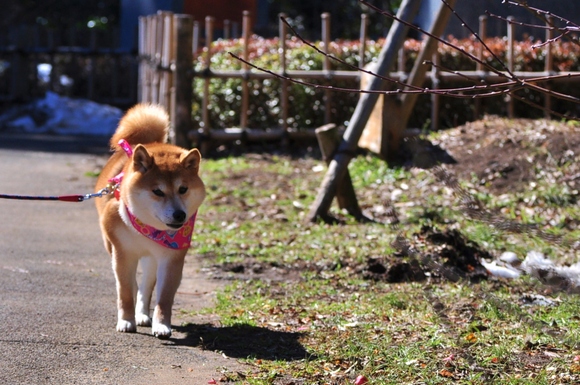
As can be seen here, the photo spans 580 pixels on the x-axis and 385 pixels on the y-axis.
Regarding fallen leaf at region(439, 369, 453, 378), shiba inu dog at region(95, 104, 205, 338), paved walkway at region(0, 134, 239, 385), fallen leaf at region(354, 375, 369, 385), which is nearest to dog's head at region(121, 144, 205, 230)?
shiba inu dog at region(95, 104, 205, 338)

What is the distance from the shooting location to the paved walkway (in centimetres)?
427

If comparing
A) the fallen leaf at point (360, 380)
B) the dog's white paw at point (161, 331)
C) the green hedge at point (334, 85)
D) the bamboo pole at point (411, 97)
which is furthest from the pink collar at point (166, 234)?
the green hedge at point (334, 85)

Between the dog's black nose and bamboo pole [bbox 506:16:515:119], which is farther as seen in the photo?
bamboo pole [bbox 506:16:515:119]

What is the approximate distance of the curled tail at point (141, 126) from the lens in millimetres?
5777

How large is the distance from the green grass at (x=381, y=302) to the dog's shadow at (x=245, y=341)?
0.02 meters

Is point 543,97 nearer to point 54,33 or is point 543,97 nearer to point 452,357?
point 452,357

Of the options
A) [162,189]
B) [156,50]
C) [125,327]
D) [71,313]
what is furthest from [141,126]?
[156,50]

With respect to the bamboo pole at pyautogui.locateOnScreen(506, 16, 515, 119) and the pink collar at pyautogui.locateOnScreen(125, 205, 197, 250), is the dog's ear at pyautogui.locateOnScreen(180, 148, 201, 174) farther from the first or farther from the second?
the bamboo pole at pyautogui.locateOnScreen(506, 16, 515, 119)

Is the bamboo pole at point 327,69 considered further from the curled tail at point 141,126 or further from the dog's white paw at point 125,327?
the dog's white paw at point 125,327

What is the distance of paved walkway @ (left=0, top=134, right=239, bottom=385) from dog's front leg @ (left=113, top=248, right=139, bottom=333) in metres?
0.07

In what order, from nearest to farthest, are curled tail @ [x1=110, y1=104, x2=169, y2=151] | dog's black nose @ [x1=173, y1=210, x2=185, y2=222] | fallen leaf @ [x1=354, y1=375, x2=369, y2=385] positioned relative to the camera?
fallen leaf @ [x1=354, y1=375, x2=369, y2=385] < dog's black nose @ [x1=173, y1=210, x2=185, y2=222] < curled tail @ [x1=110, y1=104, x2=169, y2=151]

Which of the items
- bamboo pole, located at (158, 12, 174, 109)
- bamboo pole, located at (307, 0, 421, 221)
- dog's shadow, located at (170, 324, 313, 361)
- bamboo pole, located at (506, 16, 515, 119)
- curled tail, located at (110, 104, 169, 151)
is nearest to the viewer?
dog's shadow, located at (170, 324, 313, 361)

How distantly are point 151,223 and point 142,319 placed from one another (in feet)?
2.23

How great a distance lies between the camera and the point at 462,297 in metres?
5.73
